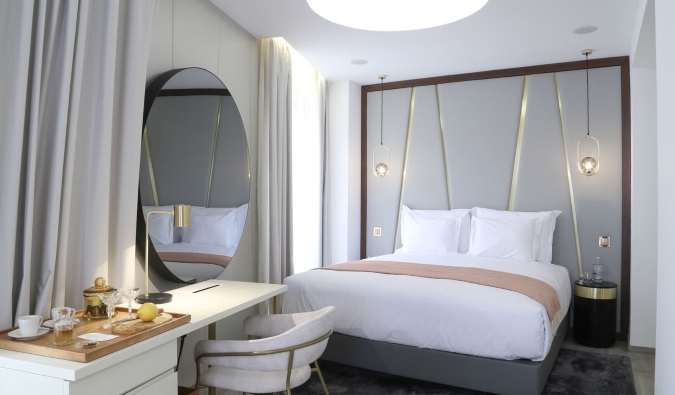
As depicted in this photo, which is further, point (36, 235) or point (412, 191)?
point (412, 191)

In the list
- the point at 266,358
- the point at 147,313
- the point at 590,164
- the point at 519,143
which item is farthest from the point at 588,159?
the point at 147,313

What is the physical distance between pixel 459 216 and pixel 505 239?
0.57 meters

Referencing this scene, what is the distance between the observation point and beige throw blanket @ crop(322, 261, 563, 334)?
2.90 metres

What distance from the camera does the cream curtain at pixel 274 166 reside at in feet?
12.2

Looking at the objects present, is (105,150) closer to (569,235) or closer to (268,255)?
(268,255)

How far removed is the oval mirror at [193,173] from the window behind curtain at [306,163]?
1.08 meters

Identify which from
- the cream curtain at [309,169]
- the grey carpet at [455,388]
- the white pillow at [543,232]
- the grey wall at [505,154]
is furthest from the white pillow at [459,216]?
the grey carpet at [455,388]

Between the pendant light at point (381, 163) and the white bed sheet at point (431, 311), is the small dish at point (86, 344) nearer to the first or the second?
the white bed sheet at point (431, 311)

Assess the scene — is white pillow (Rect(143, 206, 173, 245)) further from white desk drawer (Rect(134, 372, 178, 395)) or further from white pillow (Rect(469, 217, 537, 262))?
white pillow (Rect(469, 217, 537, 262))

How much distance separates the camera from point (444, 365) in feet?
9.07

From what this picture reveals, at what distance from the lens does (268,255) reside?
3.73 meters

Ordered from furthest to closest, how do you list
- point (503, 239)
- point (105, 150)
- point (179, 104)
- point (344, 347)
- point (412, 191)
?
point (412, 191) < point (503, 239) < point (344, 347) < point (179, 104) < point (105, 150)

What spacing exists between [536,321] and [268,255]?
2034 mm

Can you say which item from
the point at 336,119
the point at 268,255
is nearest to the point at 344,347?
the point at 268,255
